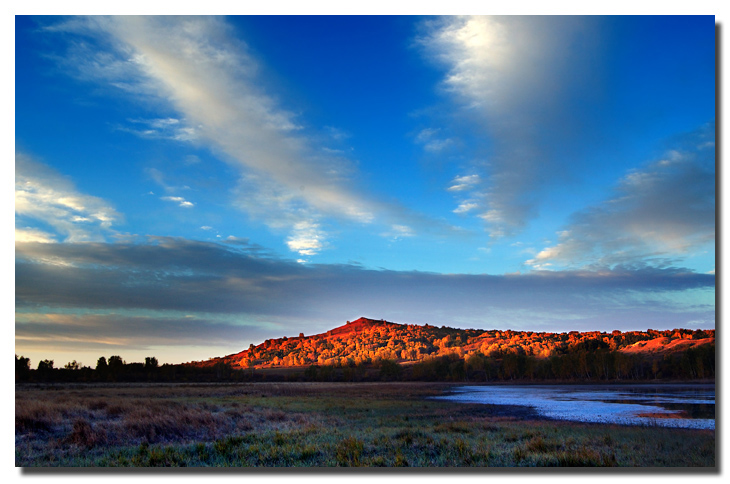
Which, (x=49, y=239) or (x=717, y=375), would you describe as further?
(x=49, y=239)

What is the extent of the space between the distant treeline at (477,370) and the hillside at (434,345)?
1354 millimetres

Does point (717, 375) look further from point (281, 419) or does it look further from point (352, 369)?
point (352, 369)

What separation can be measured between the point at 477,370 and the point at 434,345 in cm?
1068

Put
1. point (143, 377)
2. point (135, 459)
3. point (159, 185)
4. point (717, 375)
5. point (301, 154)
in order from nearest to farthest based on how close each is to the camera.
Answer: point (717, 375) → point (135, 459) → point (159, 185) → point (301, 154) → point (143, 377)

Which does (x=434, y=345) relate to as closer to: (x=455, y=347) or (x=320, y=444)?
(x=455, y=347)

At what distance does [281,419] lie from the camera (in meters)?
21.2

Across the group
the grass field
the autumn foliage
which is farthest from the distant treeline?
the grass field

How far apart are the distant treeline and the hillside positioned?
4.44 ft

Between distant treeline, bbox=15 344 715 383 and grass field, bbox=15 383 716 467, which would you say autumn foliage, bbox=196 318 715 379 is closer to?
distant treeline, bbox=15 344 715 383

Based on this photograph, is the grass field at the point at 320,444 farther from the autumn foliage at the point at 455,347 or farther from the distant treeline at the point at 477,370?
the autumn foliage at the point at 455,347

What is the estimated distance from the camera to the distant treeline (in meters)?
57.8

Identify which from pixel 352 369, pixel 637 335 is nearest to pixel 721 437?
pixel 637 335
